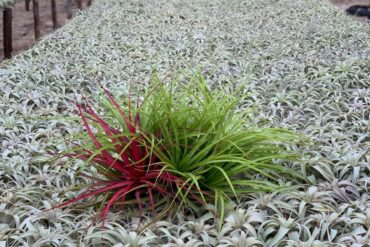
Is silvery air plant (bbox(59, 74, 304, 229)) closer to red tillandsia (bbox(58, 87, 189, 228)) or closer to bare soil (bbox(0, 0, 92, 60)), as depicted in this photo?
red tillandsia (bbox(58, 87, 189, 228))

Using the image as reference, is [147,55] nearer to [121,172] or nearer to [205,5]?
[121,172]

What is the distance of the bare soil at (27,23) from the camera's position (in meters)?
8.66

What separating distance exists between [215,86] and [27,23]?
8.32 m

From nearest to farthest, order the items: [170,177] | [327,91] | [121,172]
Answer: [170,177]
[121,172]
[327,91]

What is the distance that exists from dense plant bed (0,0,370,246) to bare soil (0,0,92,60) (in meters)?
2.61

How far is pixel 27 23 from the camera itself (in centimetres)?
1073

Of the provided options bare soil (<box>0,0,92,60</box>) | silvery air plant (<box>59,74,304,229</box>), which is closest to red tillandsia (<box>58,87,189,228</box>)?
silvery air plant (<box>59,74,304,229</box>)

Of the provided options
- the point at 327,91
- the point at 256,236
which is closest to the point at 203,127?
the point at 256,236

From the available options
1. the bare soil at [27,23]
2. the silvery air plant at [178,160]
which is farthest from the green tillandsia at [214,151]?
the bare soil at [27,23]

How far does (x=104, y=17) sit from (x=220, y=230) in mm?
5049

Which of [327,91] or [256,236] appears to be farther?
[327,91]

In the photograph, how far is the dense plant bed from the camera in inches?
70.1

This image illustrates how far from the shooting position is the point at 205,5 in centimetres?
739

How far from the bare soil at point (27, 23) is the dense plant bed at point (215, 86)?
2.61 metres
